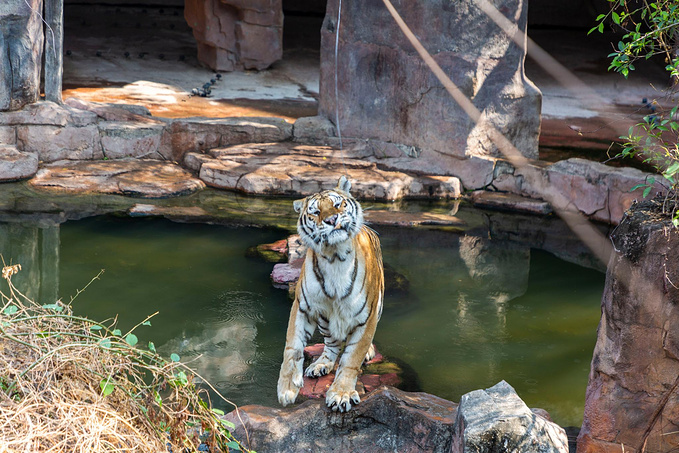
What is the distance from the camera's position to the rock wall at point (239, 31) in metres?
12.9

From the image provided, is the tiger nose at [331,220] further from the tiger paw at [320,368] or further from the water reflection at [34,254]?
the water reflection at [34,254]

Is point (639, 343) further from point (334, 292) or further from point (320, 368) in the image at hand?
point (320, 368)

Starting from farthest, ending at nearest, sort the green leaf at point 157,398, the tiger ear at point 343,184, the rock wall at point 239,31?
the rock wall at point 239,31 → the tiger ear at point 343,184 → the green leaf at point 157,398

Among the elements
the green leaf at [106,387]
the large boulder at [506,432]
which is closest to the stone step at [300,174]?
the large boulder at [506,432]

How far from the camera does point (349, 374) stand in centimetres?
358

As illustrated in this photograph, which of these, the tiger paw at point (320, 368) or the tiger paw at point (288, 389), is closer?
the tiger paw at point (288, 389)

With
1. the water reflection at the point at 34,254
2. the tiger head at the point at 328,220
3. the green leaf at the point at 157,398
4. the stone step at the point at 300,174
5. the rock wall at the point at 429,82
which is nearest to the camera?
the green leaf at the point at 157,398

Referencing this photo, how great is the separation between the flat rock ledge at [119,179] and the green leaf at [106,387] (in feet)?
19.0

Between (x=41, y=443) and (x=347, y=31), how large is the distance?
7.73m

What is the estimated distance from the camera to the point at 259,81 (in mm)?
12781

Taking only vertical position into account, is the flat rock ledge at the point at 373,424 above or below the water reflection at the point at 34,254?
above

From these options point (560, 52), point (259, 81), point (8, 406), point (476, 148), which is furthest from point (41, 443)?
point (560, 52)

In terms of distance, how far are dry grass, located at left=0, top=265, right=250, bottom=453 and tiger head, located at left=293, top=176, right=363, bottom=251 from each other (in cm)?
115

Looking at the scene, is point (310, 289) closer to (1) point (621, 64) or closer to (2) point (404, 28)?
(1) point (621, 64)
